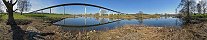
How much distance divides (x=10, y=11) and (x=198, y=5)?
11457 centimetres

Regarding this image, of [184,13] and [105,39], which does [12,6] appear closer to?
[105,39]

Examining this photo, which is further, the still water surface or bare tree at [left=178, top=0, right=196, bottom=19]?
bare tree at [left=178, top=0, right=196, bottom=19]

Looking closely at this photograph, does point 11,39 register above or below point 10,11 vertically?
below

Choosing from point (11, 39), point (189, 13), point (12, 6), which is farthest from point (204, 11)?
point (11, 39)

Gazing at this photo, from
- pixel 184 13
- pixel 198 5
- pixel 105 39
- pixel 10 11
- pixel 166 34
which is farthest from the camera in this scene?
pixel 198 5

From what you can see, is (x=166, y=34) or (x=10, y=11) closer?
(x=166, y=34)

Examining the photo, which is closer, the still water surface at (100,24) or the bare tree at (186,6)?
the still water surface at (100,24)

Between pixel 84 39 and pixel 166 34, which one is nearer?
pixel 166 34

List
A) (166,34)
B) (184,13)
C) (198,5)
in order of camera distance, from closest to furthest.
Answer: (166,34), (184,13), (198,5)

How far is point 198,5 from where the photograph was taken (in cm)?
13050

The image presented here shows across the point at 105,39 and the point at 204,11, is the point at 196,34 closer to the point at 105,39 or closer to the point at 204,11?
the point at 105,39

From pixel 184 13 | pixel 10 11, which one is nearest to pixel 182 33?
pixel 10 11

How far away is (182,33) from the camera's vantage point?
19234 millimetres

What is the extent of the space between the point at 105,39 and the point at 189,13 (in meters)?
95.4
